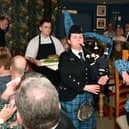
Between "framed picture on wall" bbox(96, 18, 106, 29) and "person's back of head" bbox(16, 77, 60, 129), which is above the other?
"person's back of head" bbox(16, 77, 60, 129)

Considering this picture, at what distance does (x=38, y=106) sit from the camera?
132 cm

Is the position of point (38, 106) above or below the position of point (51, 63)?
above

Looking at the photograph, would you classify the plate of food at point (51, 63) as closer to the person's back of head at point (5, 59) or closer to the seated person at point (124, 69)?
the seated person at point (124, 69)

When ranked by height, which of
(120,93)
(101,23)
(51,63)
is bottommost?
(101,23)

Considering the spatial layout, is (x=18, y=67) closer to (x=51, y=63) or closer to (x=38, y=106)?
(x=38, y=106)

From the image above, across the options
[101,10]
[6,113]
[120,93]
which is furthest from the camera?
[101,10]

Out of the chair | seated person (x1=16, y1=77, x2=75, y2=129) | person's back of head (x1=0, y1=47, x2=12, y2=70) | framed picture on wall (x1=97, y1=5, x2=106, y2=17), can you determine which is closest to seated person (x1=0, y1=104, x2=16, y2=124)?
seated person (x1=16, y1=77, x2=75, y2=129)

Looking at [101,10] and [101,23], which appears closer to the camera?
[101,23]

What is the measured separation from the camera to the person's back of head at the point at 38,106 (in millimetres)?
1316

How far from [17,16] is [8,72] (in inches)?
152

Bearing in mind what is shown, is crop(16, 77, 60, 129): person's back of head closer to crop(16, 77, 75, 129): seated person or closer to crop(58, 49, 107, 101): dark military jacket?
crop(16, 77, 75, 129): seated person

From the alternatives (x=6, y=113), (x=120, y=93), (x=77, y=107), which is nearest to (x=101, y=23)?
(x=120, y=93)

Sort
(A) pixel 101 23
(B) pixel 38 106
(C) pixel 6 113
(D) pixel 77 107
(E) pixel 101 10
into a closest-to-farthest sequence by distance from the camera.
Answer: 1. (B) pixel 38 106
2. (C) pixel 6 113
3. (D) pixel 77 107
4. (A) pixel 101 23
5. (E) pixel 101 10

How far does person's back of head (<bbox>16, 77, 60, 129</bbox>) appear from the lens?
1.32m
